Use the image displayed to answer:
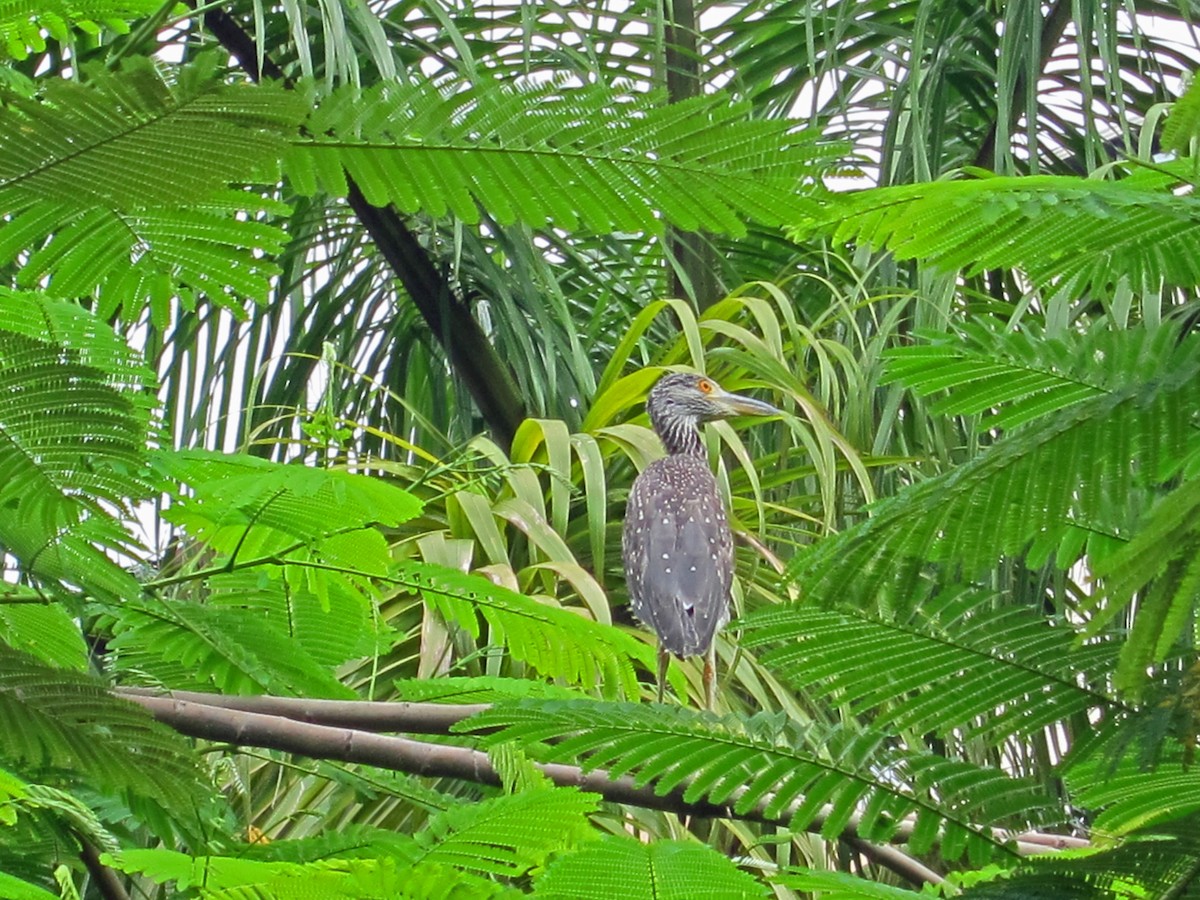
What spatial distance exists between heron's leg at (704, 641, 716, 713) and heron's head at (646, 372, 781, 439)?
0.80 metres

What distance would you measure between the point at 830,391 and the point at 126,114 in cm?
338

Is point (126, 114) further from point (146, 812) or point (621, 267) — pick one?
point (621, 267)

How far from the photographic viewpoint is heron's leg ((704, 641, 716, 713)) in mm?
3254

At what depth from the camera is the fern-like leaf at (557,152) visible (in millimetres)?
812

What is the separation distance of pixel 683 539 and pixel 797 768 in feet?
9.53

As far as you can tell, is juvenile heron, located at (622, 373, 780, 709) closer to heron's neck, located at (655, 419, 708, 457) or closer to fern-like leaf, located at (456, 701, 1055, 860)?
heron's neck, located at (655, 419, 708, 457)

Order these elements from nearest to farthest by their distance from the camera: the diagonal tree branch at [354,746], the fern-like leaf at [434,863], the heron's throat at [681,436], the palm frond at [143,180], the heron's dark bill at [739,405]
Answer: the palm frond at [143,180]
the fern-like leaf at [434,863]
the diagonal tree branch at [354,746]
the heron's dark bill at [739,405]
the heron's throat at [681,436]

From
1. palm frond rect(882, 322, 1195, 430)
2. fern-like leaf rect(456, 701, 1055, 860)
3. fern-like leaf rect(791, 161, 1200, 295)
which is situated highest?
fern-like leaf rect(791, 161, 1200, 295)

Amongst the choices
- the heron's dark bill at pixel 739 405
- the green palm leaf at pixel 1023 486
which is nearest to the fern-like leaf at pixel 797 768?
the green palm leaf at pixel 1023 486

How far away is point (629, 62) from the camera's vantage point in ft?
14.7

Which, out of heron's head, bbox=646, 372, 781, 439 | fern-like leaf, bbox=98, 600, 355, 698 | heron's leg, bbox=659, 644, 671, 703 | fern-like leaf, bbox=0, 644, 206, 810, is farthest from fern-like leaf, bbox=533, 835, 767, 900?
heron's head, bbox=646, 372, 781, 439

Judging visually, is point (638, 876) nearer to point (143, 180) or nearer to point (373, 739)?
point (143, 180)

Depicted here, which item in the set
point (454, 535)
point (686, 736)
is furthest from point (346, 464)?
point (686, 736)

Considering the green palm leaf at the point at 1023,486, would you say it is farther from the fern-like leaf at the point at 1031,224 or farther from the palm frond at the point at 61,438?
the palm frond at the point at 61,438
